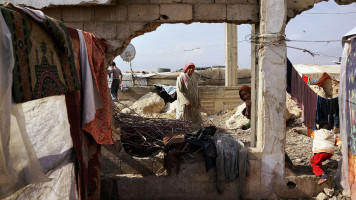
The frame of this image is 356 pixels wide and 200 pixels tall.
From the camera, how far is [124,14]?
483cm

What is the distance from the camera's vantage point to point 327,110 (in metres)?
5.12

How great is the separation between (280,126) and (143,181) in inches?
87.2

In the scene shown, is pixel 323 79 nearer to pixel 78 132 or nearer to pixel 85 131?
pixel 85 131

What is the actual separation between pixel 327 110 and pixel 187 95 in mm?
3493

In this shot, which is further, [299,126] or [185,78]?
[299,126]

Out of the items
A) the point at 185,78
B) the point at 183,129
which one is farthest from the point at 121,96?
the point at 183,129

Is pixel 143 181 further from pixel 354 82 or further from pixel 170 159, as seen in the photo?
pixel 354 82

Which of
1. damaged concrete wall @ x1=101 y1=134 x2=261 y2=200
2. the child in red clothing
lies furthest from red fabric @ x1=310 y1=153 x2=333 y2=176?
damaged concrete wall @ x1=101 y1=134 x2=261 y2=200

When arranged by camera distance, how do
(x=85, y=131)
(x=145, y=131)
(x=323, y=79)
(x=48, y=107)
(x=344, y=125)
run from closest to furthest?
(x=48, y=107) → (x=85, y=131) → (x=344, y=125) → (x=145, y=131) → (x=323, y=79)

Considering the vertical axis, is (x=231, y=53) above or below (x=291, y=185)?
above

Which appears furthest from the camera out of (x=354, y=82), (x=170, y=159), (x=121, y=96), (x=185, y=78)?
(x=121, y=96)

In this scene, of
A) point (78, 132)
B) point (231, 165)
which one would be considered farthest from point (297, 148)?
point (78, 132)

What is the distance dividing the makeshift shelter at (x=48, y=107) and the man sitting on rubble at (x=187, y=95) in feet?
13.4

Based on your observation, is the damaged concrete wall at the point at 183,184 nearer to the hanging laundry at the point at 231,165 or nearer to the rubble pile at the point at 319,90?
the hanging laundry at the point at 231,165
